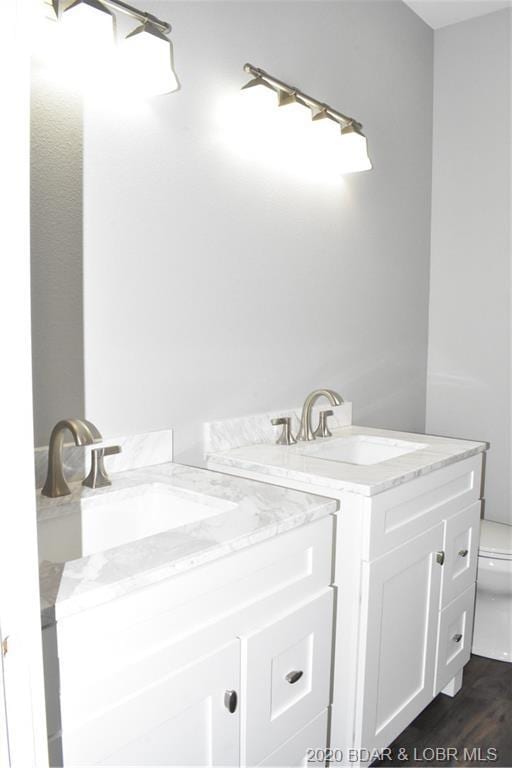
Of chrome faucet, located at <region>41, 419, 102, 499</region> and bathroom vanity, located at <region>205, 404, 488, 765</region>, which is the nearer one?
chrome faucet, located at <region>41, 419, 102, 499</region>

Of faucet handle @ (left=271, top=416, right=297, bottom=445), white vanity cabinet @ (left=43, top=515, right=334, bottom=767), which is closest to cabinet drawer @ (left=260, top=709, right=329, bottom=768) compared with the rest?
white vanity cabinet @ (left=43, top=515, right=334, bottom=767)

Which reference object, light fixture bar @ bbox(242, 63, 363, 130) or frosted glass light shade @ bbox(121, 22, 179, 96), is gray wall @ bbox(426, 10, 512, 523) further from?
frosted glass light shade @ bbox(121, 22, 179, 96)

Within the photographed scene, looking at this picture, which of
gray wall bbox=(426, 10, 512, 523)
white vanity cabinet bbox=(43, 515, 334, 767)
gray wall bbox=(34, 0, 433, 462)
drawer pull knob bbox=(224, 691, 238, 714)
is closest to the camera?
white vanity cabinet bbox=(43, 515, 334, 767)

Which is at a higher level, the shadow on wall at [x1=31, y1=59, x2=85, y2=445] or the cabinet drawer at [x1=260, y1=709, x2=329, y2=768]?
the shadow on wall at [x1=31, y1=59, x2=85, y2=445]

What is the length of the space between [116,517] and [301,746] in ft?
2.13

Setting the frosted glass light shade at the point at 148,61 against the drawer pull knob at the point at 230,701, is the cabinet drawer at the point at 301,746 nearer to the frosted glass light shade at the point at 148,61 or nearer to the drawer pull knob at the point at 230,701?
the drawer pull knob at the point at 230,701

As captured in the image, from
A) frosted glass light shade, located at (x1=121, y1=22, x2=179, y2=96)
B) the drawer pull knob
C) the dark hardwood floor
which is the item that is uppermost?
frosted glass light shade, located at (x1=121, y1=22, x2=179, y2=96)

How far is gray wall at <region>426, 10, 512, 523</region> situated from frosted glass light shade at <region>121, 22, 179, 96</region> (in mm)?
1763

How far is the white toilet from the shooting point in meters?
2.20

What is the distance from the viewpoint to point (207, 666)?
1060mm

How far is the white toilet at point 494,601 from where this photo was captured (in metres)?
2.20

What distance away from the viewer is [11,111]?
0.64 m

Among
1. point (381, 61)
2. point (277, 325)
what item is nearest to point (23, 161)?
point (277, 325)

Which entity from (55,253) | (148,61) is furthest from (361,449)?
(148,61)
